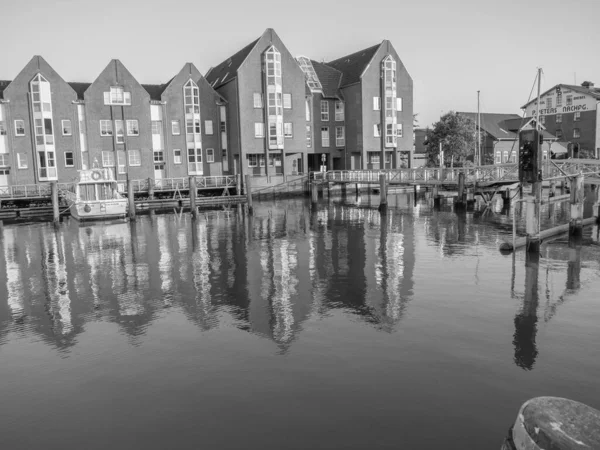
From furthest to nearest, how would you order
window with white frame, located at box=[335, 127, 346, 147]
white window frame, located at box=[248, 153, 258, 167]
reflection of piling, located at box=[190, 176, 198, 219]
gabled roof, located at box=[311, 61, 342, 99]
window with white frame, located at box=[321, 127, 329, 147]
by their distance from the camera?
window with white frame, located at box=[335, 127, 346, 147], gabled roof, located at box=[311, 61, 342, 99], window with white frame, located at box=[321, 127, 329, 147], white window frame, located at box=[248, 153, 258, 167], reflection of piling, located at box=[190, 176, 198, 219]

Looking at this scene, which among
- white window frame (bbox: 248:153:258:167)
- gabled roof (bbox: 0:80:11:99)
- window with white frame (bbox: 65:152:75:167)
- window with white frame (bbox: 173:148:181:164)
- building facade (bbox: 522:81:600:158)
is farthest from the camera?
building facade (bbox: 522:81:600:158)

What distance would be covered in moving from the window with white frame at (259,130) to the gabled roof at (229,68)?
5694 millimetres

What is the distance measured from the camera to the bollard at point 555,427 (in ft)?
17.0

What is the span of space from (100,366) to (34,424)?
247 centimetres

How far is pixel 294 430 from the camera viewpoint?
9.15 metres

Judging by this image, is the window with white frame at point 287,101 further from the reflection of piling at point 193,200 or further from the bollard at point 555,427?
the bollard at point 555,427

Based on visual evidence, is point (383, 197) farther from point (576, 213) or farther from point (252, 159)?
point (252, 159)

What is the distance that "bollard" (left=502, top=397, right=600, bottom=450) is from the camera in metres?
5.18

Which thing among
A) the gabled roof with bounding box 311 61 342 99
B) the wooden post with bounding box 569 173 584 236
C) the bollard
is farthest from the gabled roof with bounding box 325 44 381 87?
the bollard

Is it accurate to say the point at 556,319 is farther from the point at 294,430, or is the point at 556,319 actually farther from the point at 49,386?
the point at 49,386

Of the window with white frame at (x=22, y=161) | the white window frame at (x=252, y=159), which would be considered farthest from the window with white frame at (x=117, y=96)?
the white window frame at (x=252, y=159)

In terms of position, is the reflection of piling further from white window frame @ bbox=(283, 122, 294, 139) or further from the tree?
the tree

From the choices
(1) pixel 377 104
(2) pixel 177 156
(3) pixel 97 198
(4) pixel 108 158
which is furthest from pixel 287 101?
(3) pixel 97 198

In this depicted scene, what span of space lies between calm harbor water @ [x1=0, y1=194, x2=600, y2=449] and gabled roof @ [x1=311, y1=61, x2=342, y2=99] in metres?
42.6
